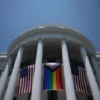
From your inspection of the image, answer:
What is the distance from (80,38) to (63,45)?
3578mm

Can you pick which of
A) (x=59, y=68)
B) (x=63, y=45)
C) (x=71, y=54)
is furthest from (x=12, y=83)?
(x=71, y=54)

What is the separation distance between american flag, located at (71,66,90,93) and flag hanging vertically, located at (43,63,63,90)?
1.78m

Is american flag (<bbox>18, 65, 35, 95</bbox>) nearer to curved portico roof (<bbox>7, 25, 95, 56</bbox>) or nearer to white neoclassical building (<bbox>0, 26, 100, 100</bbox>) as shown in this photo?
white neoclassical building (<bbox>0, 26, 100, 100</bbox>)

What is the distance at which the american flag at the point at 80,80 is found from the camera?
77.6 feet

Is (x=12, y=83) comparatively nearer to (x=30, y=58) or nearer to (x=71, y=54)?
(x=30, y=58)

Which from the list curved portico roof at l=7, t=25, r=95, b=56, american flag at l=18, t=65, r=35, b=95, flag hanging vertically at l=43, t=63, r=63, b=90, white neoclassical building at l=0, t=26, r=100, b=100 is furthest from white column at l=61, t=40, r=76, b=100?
american flag at l=18, t=65, r=35, b=95

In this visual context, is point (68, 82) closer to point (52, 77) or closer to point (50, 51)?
point (52, 77)

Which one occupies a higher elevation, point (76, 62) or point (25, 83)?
point (76, 62)

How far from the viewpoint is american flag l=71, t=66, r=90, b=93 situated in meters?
23.6

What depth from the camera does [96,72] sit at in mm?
26734

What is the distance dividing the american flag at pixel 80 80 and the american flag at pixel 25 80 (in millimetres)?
5196

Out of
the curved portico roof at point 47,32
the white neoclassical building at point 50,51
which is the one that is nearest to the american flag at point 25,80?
the white neoclassical building at point 50,51

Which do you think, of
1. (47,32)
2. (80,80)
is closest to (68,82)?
(80,80)

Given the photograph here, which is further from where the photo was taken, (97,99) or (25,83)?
(25,83)
